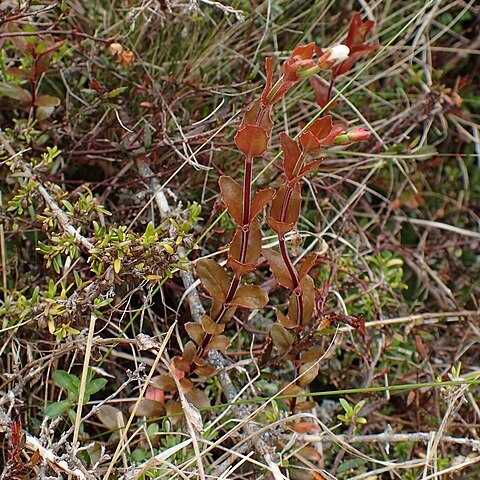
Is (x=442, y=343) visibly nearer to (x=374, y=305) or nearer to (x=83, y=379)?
(x=374, y=305)

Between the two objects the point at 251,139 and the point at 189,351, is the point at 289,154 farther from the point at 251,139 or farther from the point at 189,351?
the point at 189,351

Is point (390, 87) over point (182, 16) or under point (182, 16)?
under

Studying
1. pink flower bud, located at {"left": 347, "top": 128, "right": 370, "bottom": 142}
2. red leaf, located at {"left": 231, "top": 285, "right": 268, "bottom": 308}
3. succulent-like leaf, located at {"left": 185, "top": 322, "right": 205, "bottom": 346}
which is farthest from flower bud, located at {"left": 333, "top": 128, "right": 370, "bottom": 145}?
succulent-like leaf, located at {"left": 185, "top": 322, "right": 205, "bottom": 346}

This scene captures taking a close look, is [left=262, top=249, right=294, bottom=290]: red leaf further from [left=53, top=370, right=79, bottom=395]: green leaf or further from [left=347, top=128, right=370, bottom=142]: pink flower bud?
[left=53, top=370, right=79, bottom=395]: green leaf

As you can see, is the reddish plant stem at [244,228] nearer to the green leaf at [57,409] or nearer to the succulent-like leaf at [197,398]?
the succulent-like leaf at [197,398]

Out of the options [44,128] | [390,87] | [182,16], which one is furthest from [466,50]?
[44,128]

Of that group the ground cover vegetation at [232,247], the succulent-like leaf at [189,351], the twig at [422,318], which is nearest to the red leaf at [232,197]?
the ground cover vegetation at [232,247]
